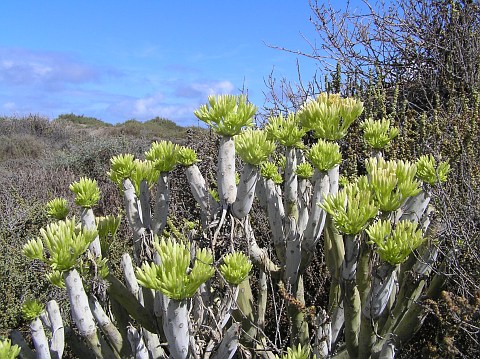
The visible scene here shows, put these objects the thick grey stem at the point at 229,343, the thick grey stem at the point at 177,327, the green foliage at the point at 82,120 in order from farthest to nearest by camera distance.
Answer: the green foliage at the point at 82,120 → the thick grey stem at the point at 229,343 → the thick grey stem at the point at 177,327

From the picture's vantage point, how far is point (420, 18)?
5.92 metres

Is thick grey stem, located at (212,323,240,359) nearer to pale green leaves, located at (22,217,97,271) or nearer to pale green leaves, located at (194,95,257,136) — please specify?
pale green leaves, located at (22,217,97,271)

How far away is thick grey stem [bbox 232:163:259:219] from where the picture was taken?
6.16 feet

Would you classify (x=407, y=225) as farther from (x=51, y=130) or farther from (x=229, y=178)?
(x=51, y=130)

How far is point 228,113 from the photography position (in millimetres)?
1778

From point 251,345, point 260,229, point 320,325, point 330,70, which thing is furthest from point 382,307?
point 330,70

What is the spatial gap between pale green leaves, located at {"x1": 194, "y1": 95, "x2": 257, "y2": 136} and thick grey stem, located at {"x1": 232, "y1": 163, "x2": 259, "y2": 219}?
7.0 inches

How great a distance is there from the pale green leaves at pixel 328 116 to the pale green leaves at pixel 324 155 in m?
0.07

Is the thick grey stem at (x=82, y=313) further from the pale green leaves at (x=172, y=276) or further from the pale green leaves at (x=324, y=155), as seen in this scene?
the pale green leaves at (x=324, y=155)

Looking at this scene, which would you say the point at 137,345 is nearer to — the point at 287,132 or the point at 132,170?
the point at 132,170

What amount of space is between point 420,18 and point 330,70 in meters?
1.31

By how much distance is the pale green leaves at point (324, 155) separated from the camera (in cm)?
178

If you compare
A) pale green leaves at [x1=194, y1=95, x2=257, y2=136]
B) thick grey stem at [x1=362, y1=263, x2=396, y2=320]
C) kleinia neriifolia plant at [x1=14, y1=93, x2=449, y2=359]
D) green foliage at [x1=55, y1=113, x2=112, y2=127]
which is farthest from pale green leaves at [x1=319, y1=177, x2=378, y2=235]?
green foliage at [x1=55, y1=113, x2=112, y2=127]

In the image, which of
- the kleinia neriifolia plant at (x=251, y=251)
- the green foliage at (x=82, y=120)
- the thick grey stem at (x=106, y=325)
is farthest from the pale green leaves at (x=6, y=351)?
the green foliage at (x=82, y=120)
